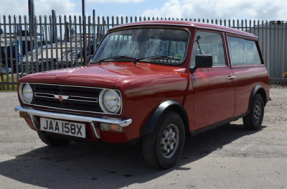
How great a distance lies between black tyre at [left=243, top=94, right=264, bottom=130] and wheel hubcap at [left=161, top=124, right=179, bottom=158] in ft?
8.30

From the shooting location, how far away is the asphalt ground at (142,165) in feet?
12.3

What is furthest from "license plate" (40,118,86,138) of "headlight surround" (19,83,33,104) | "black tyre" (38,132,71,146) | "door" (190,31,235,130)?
"door" (190,31,235,130)

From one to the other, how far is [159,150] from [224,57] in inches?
87.4

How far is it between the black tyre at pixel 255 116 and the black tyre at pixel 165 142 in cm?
244

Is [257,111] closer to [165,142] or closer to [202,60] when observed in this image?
[202,60]

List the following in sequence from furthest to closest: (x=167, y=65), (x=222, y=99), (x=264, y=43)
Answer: (x=264, y=43) → (x=222, y=99) → (x=167, y=65)

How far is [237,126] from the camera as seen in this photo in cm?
693

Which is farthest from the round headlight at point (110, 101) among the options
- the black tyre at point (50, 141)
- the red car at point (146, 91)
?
the black tyre at point (50, 141)

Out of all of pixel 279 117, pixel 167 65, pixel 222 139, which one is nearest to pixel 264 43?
pixel 279 117

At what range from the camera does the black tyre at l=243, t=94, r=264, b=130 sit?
249 inches

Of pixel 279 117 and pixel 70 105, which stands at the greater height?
pixel 70 105

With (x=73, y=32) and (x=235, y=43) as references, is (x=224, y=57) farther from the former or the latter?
(x=73, y=32)

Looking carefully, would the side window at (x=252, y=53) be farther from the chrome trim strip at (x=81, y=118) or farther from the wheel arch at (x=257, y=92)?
the chrome trim strip at (x=81, y=118)

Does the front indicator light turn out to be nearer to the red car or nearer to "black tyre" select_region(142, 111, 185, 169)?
the red car
